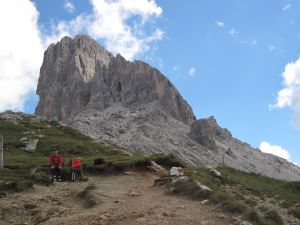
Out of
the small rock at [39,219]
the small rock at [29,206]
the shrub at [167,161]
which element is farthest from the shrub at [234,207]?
the shrub at [167,161]

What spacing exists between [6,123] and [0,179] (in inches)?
1941

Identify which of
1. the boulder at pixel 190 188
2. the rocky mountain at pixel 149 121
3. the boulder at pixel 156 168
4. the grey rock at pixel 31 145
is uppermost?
the rocky mountain at pixel 149 121

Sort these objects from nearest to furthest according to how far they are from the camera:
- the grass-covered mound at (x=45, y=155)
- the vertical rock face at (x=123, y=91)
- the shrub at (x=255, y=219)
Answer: the shrub at (x=255, y=219) < the grass-covered mound at (x=45, y=155) < the vertical rock face at (x=123, y=91)

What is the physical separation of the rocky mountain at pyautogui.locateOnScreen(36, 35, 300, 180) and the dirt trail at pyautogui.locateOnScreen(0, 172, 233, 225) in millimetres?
74201

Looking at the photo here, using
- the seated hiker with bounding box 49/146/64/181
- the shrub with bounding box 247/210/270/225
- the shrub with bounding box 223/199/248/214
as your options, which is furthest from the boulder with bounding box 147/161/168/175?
the shrub with bounding box 247/210/270/225

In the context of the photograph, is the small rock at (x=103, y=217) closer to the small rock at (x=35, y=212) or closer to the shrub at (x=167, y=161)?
the small rock at (x=35, y=212)

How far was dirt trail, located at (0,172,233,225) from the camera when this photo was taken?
2078cm

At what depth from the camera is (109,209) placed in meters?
22.8

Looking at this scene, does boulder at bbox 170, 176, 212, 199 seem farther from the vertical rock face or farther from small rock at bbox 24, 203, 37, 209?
the vertical rock face

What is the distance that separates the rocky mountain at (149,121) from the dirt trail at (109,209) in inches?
2921

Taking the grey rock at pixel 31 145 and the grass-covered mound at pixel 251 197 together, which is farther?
the grey rock at pixel 31 145

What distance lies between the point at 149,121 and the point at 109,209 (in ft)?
381

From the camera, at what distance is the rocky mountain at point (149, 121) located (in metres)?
121

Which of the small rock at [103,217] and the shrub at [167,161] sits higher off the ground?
the shrub at [167,161]
